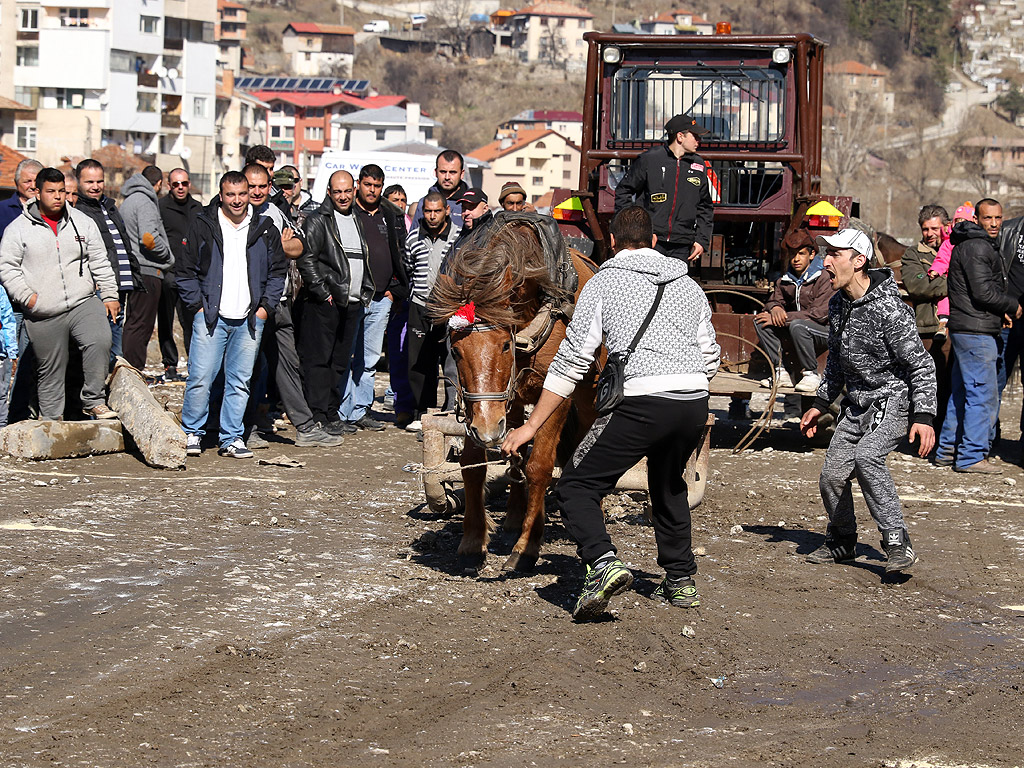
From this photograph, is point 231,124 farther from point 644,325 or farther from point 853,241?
point 644,325

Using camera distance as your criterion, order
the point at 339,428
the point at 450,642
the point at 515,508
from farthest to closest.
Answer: the point at 339,428 → the point at 515,508 → the point at 450,642

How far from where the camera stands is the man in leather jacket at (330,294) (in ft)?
36.7

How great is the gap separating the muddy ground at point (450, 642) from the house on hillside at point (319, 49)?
135 meters

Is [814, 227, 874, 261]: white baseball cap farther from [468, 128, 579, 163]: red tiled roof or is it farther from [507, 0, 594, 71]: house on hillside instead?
[507, 0, 594, 71]: house on hillside

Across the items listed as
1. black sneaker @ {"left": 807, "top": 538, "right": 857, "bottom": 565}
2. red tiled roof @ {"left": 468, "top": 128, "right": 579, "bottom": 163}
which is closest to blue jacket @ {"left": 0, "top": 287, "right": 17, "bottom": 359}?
black sneaker @ {"left": 807, "top": 538, "right": 857, "bottom": 565}

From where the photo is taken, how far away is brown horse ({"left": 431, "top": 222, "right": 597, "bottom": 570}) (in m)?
6.24

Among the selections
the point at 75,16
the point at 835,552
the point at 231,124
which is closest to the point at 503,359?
the point at 835,552

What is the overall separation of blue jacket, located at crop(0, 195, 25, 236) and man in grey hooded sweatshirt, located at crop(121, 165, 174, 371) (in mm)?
2783

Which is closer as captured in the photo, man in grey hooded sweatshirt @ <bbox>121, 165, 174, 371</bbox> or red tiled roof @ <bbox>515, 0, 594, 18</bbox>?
man in grey hooded sweatshirt @ <bbox>121, 165, 174, 371</bbox>

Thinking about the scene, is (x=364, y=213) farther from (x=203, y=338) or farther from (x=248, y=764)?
(x=248, y=764)

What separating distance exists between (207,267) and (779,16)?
491 feet

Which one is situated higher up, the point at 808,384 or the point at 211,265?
the point at 211,265

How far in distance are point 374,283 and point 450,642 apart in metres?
6.33

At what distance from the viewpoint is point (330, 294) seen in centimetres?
1123
